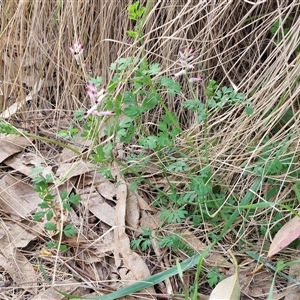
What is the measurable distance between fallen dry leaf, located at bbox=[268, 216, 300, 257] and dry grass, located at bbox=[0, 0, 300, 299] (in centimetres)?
6

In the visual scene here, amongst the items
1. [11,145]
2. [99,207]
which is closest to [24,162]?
[11,145]

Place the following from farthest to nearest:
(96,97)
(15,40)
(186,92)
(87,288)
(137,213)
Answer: (15,40), (186,92), (137,213), (87,288), (96,97)

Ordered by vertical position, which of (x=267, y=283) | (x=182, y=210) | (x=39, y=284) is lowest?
(x=39, y=284)

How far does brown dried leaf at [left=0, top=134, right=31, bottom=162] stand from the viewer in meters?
1.52

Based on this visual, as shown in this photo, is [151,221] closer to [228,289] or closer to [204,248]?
[204,248]

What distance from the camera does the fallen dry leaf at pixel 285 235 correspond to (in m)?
1.19

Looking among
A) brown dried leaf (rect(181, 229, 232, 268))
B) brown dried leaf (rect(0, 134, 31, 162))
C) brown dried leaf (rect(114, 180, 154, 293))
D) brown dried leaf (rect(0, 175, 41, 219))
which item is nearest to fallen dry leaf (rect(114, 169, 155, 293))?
brown dried leaf (rect(114, 180, 154, 293))

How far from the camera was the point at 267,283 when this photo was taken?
1.23 m

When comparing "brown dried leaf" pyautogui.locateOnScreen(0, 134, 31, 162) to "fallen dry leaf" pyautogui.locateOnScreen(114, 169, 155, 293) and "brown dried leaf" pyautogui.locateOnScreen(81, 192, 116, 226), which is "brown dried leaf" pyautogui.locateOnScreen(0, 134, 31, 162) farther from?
"fallen dry leaf" pyautogui.locateOnScreen(114, 169, 155, 293)

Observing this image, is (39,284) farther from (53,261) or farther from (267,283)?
(267,283)

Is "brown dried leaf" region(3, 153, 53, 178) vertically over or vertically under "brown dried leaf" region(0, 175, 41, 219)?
over

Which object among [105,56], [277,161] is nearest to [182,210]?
[277,161]

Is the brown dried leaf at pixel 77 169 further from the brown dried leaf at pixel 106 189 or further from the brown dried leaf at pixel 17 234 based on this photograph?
the brown dried leaf at pixel 17 234

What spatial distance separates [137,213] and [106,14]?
0.65m
